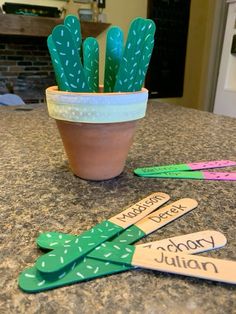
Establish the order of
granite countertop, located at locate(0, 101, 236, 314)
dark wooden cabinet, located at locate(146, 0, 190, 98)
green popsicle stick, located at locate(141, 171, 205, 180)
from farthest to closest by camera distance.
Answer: dark wooden cabinet, located at locate(146, 0, 190, 98) → green popsicle stick, located at locate(141, 171, 205, 180) → granite countertop, located at locate(0, 101, 236, 314)

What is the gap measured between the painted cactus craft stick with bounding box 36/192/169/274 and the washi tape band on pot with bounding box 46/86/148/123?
12 centimetres

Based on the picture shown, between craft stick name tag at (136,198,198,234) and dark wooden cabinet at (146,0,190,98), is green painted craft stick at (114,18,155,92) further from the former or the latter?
dark wooden cabinet at (146,0,190,98)

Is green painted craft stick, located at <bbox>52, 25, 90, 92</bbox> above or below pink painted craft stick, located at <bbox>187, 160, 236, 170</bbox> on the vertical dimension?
above

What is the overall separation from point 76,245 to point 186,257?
10 centimetres

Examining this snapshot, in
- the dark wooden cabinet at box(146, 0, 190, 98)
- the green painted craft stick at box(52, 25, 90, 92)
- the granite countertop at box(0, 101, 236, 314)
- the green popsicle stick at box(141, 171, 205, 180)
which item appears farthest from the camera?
the dark wooden cabinet at box(146, 0, 190, 98)

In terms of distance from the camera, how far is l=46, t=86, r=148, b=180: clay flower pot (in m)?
0.40

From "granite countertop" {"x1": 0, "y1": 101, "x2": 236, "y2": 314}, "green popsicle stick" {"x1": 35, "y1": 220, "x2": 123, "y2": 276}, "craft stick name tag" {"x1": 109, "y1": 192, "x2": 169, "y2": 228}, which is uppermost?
"green popsicle stick" {"x1": 35, "y1": 220, "x2": 123, "y2": 276}

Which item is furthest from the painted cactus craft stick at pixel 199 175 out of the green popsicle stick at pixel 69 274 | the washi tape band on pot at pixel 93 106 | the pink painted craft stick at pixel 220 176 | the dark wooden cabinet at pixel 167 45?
the dark wooden cabinet at pixel 167 45

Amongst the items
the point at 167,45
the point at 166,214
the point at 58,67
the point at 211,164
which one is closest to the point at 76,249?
the point at 166,214

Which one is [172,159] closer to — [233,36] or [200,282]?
[200,282]

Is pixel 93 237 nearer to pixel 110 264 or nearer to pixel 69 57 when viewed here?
pixel 110 264

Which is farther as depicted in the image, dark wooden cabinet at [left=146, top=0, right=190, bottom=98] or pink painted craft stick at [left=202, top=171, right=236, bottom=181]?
dark wooden cabinet at [left=146, top=0, right=190, bottom=98]

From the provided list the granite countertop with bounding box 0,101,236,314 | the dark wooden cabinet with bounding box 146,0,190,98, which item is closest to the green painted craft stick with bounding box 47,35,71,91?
the granite countertop with bounding box 0,101,236,314

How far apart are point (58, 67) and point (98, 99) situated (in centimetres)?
7
